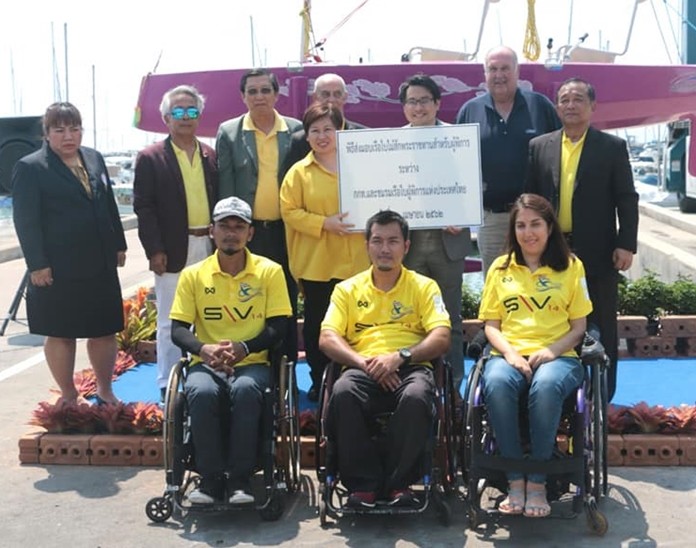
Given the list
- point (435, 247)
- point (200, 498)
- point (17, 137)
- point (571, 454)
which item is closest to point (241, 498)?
point (200, 498)

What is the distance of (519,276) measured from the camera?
4223mm

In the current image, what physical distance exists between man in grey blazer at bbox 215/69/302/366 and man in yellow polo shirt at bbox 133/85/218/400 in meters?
0.12

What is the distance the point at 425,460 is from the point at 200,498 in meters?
0.96

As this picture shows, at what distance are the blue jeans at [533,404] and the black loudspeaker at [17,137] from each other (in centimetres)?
666

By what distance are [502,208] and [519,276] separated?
1.03 meters

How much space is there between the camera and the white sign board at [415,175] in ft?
16.0

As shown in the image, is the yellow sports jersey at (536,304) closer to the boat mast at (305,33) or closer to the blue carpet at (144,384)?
the blue carpet at (144,384)

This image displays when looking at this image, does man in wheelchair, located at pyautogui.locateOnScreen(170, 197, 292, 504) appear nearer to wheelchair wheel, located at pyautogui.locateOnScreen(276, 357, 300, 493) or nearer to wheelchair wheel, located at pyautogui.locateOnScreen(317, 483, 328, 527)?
wheelchair wheel, located at pyautogui.locateOnScreen(276, 357, 300, 493)

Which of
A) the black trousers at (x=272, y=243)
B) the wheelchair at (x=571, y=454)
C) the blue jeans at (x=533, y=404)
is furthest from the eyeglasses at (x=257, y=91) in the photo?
the blue jeans at (x=533, y=404)

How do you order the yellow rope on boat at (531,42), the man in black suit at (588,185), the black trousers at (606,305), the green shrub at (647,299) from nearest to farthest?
the man in black suit at (588,185) → the black trousers at (606,305) → the green shrub at (647,299) → the yellow rope on boat at (531,42)

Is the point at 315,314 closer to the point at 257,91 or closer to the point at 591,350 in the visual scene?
the point at 257,91

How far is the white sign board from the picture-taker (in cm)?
487

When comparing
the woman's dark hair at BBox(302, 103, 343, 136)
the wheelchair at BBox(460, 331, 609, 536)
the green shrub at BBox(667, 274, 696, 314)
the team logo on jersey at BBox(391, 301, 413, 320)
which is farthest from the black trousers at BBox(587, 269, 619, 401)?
the green shrub at BBox(667, 274, 696, 314)

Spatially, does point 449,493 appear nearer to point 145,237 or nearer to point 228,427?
point 228,427
